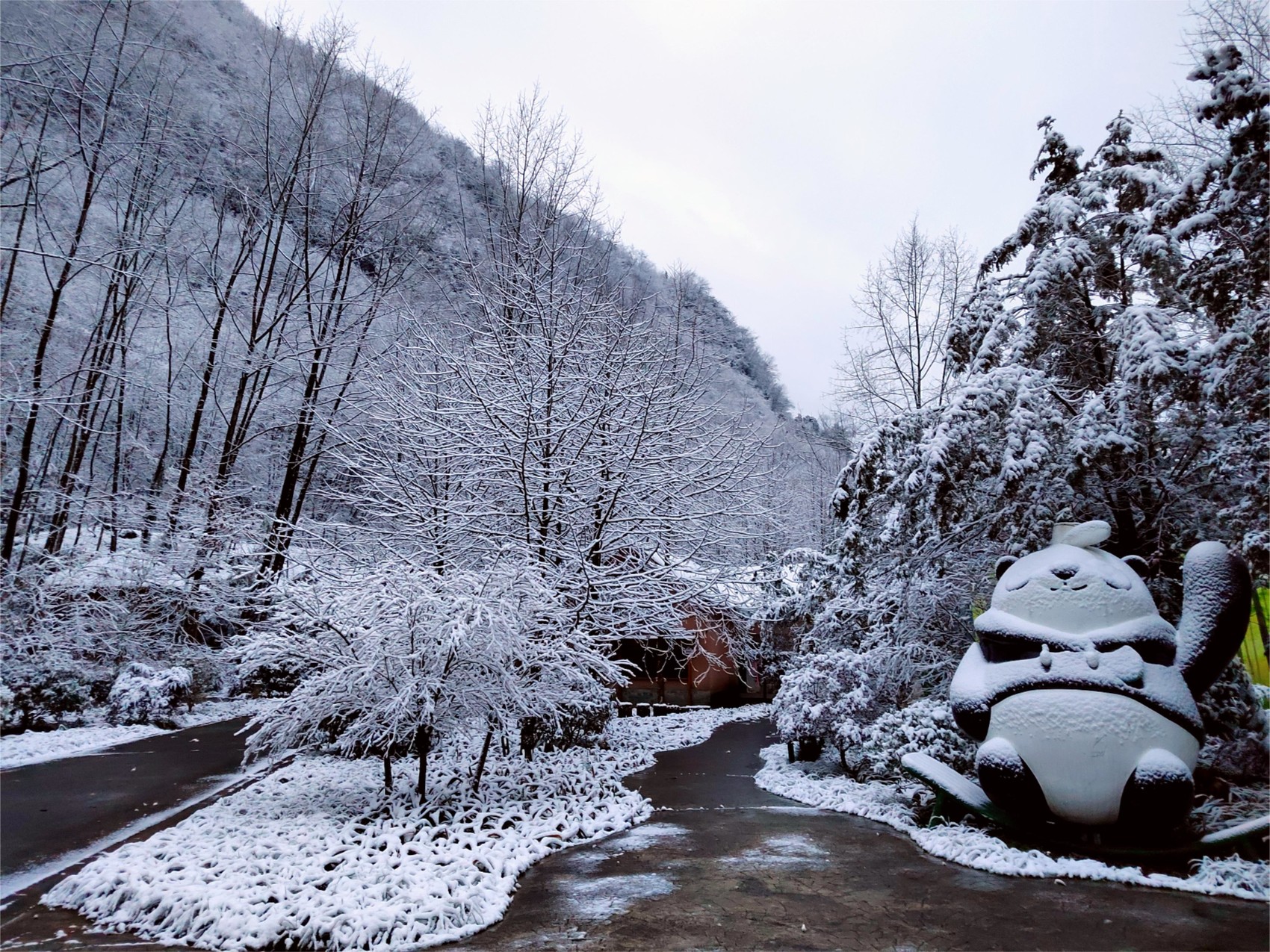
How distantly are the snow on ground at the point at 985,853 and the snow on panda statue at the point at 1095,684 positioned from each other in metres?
0.30

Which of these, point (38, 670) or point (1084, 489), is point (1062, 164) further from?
point (38, 670)

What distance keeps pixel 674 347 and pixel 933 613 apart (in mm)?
5870

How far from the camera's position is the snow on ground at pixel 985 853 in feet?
14.3

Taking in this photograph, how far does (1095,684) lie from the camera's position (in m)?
4.80

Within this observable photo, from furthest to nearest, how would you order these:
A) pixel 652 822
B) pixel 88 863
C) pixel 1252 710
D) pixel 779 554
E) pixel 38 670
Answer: pixel 779 554 < pixel 38 670 < pixel 652 822 < pixel 1252 710 < pixel 88 863

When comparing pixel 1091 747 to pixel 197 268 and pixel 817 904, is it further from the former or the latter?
pixel 197 268

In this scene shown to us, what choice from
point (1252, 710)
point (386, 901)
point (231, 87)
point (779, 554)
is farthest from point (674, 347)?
point (231, 87)

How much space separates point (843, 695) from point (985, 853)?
3.29 metres

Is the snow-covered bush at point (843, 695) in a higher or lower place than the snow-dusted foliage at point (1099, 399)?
lower

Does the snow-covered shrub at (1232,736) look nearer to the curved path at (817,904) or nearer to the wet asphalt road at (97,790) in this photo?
the curved path at (817,904)

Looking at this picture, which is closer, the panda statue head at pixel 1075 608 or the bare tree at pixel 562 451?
the panda statue head at pixel 1075 608

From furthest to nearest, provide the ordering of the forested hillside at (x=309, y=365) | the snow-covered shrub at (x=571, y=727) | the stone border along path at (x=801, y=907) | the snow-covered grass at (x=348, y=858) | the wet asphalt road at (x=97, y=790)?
1. the forested hillside at (x=309, y=365)
2. the snow-covered shrub at (x=571, y=727)
3. the wet asphalt road at (x=97, y=790)
4. the snow-covered grass at (x=348, y=858)
5. the stone border along path at (x=801, y=907)

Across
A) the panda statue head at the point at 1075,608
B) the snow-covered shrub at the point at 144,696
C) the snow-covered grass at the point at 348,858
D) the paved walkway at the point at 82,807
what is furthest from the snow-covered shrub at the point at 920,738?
the snow-covered shrub at the point at 144,696

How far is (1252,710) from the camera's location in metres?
5.95
